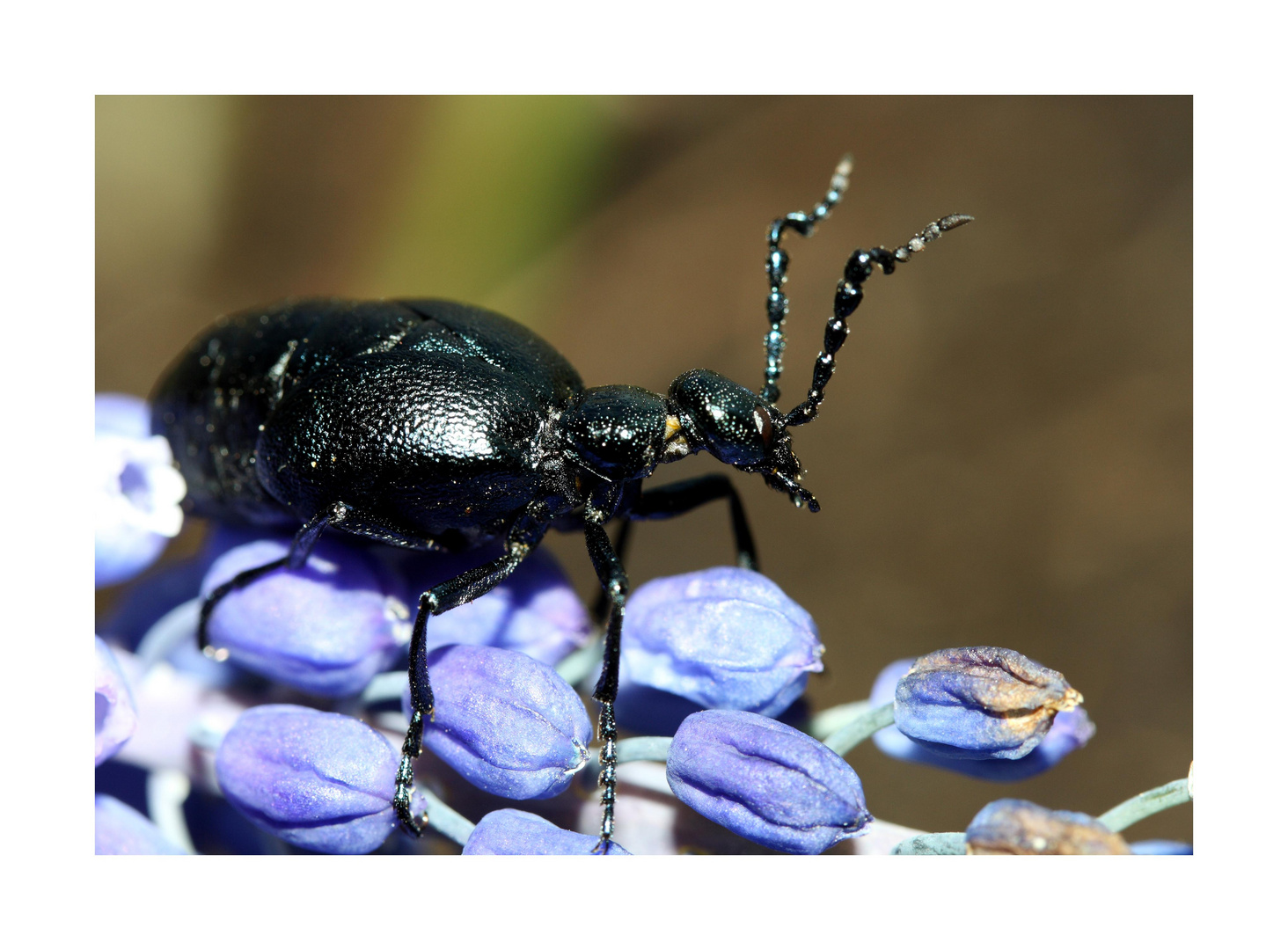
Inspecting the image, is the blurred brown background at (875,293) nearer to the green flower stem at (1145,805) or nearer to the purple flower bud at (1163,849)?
the purple flower bud at (1163,849)

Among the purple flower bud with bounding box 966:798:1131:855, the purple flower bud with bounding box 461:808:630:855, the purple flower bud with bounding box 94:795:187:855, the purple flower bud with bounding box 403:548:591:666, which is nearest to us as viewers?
the purple flower bud with bounding box 966:798:1131:855

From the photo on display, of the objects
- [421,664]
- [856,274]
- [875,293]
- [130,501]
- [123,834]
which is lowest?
[123,834]

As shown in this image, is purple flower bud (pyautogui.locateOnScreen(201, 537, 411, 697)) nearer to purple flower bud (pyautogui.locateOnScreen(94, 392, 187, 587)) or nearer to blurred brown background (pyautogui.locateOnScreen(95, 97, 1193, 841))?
purple flower bud (pyautogui.locateOnScreen(94, 392, 187, 587))

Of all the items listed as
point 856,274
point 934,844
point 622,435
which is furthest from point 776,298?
point 934,844

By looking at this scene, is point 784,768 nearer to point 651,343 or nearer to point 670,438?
point 670,438

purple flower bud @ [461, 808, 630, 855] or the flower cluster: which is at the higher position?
the flower cluster

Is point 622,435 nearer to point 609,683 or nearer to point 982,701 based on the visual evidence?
point 609,683

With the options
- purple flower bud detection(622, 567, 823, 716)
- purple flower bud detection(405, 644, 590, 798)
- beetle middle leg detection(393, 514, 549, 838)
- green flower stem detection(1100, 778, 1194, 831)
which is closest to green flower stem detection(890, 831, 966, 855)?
green flower stem detection(1100, 778, 1194, 831)
